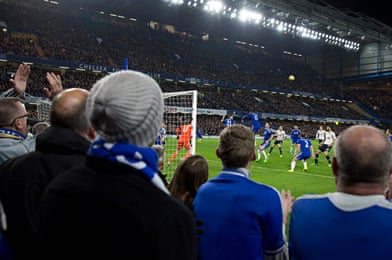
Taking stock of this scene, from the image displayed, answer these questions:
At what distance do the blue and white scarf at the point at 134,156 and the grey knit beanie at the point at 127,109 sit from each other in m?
0.05

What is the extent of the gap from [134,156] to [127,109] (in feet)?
0.61

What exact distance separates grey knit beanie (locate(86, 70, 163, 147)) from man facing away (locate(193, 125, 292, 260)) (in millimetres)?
1170

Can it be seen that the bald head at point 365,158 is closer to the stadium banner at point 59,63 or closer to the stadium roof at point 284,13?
the stadium banner at point 59,63

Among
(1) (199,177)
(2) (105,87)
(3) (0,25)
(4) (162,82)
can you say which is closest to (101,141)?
(2) (105,87)

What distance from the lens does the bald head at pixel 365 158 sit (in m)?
1.78

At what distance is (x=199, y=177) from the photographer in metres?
3.09

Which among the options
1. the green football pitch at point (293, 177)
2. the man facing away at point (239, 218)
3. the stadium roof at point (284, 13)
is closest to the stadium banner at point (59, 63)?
the stadium roof at point (284, 13)

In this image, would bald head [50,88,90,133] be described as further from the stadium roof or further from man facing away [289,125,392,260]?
the stadium roof

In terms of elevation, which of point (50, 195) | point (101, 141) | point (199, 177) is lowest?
point (199, 177)

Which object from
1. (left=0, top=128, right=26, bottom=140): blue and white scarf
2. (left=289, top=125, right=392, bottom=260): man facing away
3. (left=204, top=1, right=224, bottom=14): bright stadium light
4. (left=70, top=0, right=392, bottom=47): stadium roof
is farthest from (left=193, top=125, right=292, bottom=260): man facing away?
(left=204, top=1, right=224, bottom=14): bright stadium light

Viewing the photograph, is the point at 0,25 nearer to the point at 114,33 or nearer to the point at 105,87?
the point at 114,33

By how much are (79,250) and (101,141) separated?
420 mm

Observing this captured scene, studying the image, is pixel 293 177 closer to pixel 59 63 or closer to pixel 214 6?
pixel 214 6

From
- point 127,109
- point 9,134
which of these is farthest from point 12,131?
point 127,109
